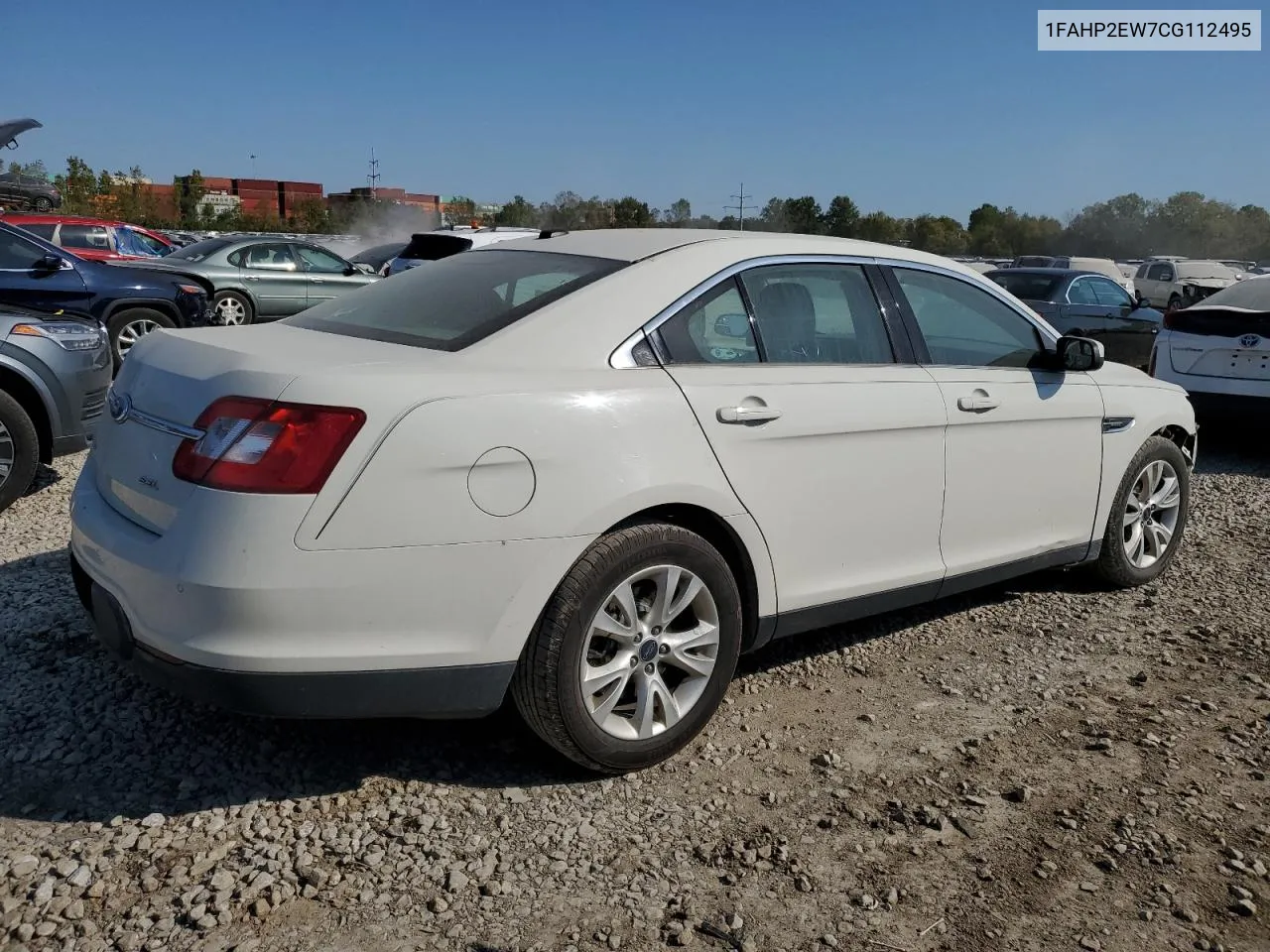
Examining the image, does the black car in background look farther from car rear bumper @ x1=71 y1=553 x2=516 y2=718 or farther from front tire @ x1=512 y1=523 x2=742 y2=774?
car rear bumper @ x1=71 y1=553 x2=516 y2=718

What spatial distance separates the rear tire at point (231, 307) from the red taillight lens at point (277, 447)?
12401mm

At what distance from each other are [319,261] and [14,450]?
10.7 metres

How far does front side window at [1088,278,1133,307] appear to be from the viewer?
43.7 ft

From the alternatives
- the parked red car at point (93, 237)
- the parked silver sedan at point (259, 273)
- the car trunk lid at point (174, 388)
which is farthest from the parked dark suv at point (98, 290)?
the car trunk lid at point (174, 388)

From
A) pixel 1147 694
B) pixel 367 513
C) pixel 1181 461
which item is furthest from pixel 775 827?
pixel 1181 461

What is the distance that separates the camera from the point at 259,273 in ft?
48.7

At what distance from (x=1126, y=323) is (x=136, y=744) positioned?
41.8 ft

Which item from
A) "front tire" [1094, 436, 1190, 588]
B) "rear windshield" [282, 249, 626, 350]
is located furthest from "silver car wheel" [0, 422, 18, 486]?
"front tire" [1094, 436, 1190, 588]

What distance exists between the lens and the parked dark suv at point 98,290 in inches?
328

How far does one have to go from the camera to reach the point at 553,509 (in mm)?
2852

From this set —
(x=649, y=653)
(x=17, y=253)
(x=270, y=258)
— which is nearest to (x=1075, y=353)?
(x=649, y=653)

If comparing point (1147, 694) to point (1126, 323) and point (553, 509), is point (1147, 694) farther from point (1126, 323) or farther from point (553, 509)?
point (1126, 323)

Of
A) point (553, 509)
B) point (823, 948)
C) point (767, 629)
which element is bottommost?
point (823, 948)

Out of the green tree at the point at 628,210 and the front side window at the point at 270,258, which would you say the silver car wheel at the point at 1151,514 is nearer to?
the front side window at the point at 270,258
